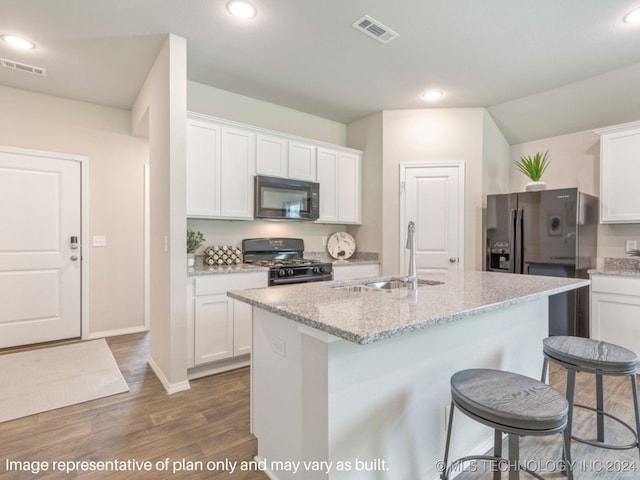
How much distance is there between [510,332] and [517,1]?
2122mm

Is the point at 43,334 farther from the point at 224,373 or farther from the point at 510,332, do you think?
the point at 510,332

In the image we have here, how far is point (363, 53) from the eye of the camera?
2.84 metres

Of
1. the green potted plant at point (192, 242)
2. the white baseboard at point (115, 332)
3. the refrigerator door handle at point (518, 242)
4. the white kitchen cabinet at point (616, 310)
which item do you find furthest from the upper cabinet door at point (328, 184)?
the white kitchen cabinet at point (616, 310)

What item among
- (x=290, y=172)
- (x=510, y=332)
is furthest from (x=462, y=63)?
(x=510, y=332)

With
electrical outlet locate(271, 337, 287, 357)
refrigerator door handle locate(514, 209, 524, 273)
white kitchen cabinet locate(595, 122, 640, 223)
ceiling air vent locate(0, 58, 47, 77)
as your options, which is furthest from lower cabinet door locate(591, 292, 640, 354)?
ceiling air vent locate(0, 58, 47, 77)

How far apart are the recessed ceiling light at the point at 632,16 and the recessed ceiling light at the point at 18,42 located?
438 cm

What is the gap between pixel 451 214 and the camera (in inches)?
156

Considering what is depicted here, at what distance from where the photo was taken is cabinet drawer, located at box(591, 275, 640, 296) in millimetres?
2928

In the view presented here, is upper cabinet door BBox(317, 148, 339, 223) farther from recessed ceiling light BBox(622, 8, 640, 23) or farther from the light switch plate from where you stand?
recessed ceiling light BBox(622, 8, 640, 23)

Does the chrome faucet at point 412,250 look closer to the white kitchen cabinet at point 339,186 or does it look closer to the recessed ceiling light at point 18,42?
the white kitchen cabinet at point 339,186

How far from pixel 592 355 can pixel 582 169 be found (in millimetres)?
2967

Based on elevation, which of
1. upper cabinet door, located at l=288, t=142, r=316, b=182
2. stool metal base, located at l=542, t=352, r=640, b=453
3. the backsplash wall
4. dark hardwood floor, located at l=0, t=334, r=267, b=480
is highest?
upper cabinet door, located at l=288, t=142, r=316, b=182

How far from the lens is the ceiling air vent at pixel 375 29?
239cm

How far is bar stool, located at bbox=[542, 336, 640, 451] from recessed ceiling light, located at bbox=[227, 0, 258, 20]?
2.77m
